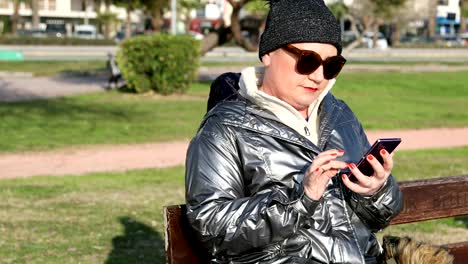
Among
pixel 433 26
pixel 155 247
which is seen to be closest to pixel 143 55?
pixel 155 247

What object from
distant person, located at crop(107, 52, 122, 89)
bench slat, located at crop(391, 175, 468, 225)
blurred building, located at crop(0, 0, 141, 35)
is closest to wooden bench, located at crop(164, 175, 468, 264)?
bench slat, located at crop(391, 175, 468, 225)

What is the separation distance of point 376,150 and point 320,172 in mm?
303

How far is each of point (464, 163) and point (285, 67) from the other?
8.39m

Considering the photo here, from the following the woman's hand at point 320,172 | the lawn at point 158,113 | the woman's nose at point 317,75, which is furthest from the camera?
the lawn at point 158,113

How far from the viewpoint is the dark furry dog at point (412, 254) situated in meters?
3.44

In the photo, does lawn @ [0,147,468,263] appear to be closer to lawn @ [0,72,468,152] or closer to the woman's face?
lawn @ [0,72,468,152]

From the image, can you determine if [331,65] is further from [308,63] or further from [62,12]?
[62,12]

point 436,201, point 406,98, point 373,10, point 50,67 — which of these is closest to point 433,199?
point 436,201

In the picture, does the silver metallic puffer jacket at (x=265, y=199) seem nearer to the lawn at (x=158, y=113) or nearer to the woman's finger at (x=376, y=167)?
the woman's finger at (x=376, y=167)

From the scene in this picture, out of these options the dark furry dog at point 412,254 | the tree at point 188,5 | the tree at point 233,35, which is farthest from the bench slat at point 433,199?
the tree at point 188,5

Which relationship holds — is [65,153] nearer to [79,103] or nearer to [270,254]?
[79,103]

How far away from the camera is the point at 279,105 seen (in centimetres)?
319

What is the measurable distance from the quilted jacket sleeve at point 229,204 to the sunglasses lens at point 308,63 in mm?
331

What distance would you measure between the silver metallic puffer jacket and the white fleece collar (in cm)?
3
